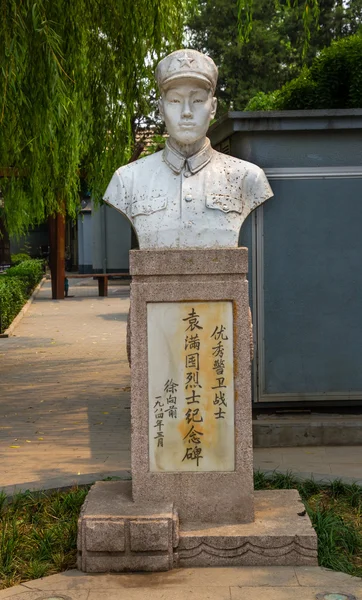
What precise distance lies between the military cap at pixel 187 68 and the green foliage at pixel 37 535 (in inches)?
102

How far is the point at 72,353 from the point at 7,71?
7117mm

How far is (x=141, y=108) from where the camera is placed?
34.9 feet

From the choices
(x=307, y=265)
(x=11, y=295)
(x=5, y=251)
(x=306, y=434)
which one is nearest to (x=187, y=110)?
(x=307, y=265)

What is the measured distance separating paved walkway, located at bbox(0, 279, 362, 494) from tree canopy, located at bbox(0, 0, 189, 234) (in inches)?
99.1

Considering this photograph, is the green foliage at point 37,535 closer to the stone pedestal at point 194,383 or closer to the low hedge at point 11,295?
the stone pedestal at point 194,383

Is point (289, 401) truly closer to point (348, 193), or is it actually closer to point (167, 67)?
point (348, 193)

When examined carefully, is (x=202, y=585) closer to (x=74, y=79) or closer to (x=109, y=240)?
(x=74, y=79)

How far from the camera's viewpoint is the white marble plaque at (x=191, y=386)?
4.87 meters

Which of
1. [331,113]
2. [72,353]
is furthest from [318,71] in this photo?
[72,353]

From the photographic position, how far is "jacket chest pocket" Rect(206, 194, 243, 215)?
4.91m

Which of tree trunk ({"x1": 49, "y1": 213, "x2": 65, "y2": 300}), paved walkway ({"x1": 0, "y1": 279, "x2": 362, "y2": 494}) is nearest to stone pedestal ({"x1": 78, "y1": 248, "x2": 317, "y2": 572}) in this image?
paved walkway ({"x1": 0, "y1": 279, "x2": 362, "y2": 494})

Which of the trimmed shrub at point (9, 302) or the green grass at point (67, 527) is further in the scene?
the trimmed shrub at point (9, 302)

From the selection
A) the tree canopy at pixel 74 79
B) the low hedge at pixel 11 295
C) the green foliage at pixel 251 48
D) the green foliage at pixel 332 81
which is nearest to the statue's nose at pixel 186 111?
the tree canopy at pixel 74 79

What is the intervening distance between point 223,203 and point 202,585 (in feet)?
6.62
